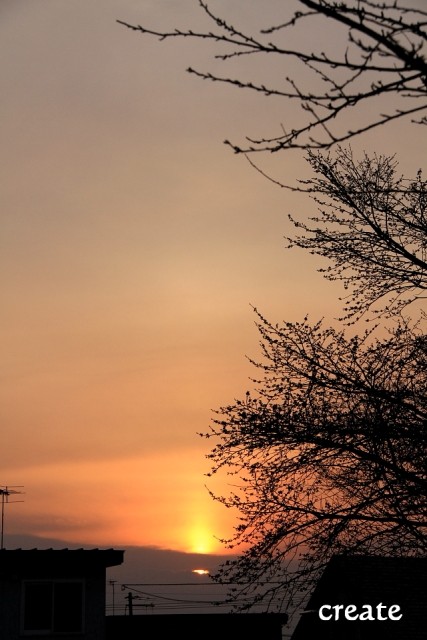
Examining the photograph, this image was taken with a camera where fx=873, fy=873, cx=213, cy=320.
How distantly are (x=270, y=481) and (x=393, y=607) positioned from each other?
16.3 ft

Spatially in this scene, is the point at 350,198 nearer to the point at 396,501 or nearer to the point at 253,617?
the point at 396,501

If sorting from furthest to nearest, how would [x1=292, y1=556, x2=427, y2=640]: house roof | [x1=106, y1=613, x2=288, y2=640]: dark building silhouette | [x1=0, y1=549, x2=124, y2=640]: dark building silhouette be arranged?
1. [x1=106, y1=613, x2=288, y2=640]: dark building silhouette
2. [x1=0, y1=549, x2=124, y2=640]: dark building silhouette
3. [x1=292, y1=556, x2=427, y2=640]: house roof

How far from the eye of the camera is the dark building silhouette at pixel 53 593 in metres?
23.6

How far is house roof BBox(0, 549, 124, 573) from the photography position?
78.1 feet

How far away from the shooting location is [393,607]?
1546cm

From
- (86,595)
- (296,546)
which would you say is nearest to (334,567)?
(296,546)

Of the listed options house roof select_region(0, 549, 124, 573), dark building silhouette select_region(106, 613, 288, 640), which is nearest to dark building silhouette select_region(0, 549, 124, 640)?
house roof select_region(0, 549, 124, 573)

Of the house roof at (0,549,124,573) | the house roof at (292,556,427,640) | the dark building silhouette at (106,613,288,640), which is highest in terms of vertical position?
the house roof at (0,549,124,573)

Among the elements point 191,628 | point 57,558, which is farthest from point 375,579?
point 191,628

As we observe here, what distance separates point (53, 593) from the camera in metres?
24.2

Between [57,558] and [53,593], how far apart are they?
100 cm

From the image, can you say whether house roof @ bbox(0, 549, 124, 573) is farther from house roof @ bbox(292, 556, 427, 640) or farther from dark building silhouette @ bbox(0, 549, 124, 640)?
house roof @ bbox(292, 556, 427, 640)

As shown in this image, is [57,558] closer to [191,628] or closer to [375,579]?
[191,628]

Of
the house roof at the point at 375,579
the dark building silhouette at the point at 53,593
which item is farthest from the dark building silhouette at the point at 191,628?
the house roof at the point at 375,579
